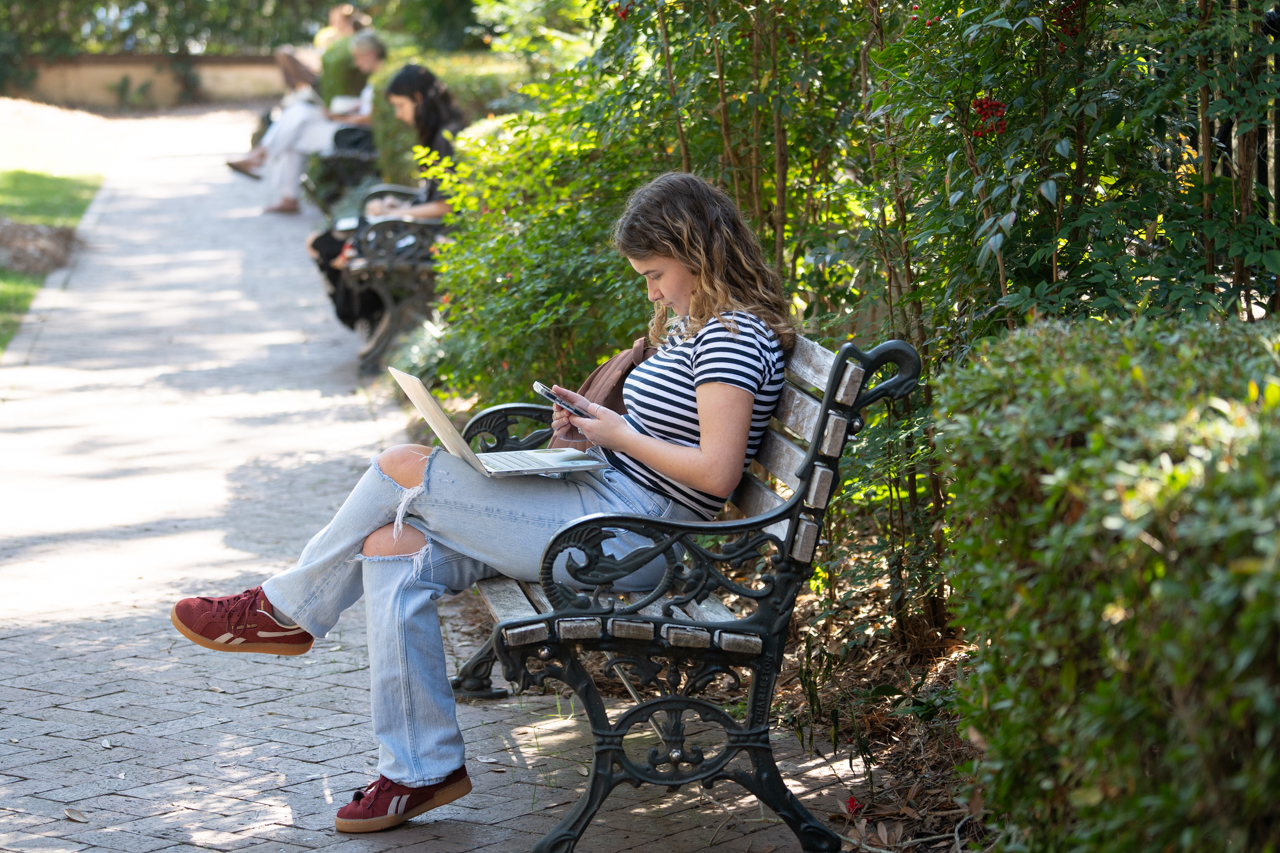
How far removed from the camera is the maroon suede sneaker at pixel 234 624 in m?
3.02

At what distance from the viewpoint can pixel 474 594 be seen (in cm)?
462

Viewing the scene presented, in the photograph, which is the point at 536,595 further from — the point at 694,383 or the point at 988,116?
the point at 988,116

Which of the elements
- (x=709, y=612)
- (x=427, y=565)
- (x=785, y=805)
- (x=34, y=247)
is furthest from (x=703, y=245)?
(x=34, y=247)

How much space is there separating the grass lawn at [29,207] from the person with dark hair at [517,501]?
21.6ft

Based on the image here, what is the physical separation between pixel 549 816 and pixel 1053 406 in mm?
1706

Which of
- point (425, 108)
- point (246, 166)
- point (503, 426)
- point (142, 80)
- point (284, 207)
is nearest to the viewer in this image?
point (503, 426)

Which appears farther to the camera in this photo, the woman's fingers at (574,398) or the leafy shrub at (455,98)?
the leafy shrub at (455,98)

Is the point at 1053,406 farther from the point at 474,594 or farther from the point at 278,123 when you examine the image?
the point at 278,123

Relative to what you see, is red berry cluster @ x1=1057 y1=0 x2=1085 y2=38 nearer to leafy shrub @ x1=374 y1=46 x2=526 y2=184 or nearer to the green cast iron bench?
the green cast iron bench

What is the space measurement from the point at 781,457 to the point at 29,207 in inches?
507

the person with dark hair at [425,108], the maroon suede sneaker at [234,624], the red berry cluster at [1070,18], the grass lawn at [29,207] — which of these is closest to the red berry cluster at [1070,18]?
the red berry cluster at [1070,18]

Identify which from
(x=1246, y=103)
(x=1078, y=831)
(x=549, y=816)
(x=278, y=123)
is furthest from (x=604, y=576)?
(x=278, y=123)

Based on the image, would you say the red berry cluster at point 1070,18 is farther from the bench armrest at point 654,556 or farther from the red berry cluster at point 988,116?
the bench armrest at point 654,556

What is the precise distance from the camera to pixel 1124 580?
1624mm
